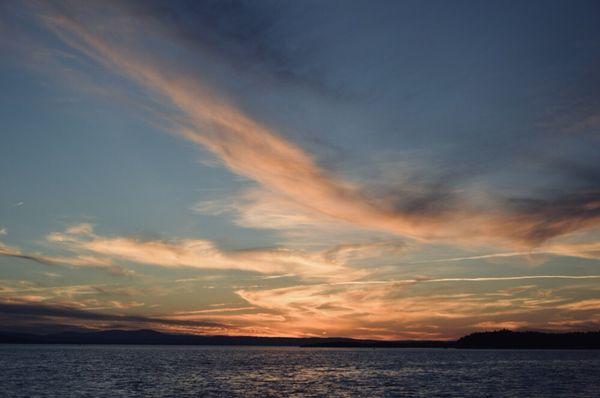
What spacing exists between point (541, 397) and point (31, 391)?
78.6 metres

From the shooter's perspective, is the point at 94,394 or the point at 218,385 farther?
the point at 218,385

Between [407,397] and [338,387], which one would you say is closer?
[407,397]

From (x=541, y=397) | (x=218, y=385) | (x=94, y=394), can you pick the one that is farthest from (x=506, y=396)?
(x=94, y=394)

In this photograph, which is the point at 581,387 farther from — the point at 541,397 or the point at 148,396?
the point at 148,396

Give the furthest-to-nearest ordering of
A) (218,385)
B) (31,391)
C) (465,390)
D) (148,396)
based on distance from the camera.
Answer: (218,385), (465,390), (31,391), (148,396)

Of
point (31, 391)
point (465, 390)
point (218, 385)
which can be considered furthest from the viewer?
point (218, 385)

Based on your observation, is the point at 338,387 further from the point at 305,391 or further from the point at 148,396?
the point at 148,396

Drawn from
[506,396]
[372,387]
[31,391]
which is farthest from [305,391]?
[31,391]

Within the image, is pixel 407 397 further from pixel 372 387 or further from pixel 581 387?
pixel 581 387

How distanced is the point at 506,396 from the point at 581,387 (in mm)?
20817

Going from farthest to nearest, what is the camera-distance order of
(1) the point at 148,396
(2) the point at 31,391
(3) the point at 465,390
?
(3) the point at 465,390
(2) the point at 31,391
(1) the point at 148,396

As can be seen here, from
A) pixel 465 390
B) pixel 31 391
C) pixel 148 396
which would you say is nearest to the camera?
pixel 148 396

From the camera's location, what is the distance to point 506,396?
262 ft

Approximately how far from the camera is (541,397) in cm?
7781
